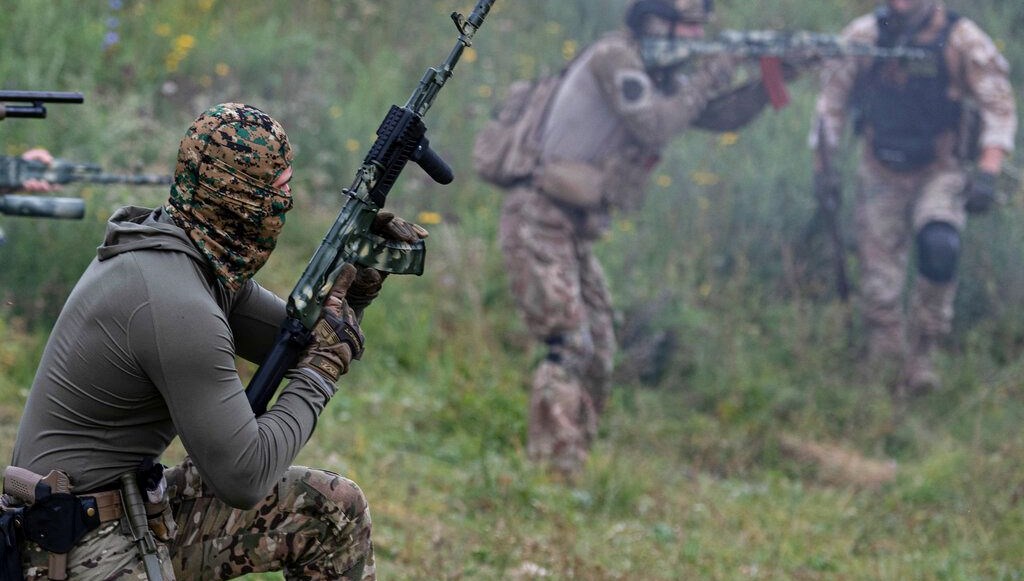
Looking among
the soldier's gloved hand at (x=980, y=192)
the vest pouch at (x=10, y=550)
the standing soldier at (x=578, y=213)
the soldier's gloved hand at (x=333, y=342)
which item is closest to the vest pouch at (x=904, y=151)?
the soldier's gloved hand at (x=980, y=192)

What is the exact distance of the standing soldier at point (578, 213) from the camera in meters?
6.25

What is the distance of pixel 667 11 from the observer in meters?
7.01

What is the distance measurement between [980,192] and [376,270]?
5842 mm

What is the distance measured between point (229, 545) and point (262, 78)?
25.6ft

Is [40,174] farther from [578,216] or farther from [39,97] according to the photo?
[578,216]

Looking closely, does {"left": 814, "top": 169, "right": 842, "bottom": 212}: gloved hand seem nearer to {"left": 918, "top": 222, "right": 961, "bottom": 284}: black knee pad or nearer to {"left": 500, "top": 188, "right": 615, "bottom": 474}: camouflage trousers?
{"left": 918, "top": 222, "right": 961, "bottom": 284}: black knee pad

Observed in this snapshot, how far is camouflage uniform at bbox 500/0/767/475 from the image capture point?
6.25 m

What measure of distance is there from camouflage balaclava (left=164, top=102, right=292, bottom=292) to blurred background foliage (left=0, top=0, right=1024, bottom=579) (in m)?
1.83

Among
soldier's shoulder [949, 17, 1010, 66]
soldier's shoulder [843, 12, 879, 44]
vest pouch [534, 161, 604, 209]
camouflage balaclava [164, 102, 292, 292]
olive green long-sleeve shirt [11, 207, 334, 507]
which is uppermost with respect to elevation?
soldier's shoulder [949, 17, 1010, 66]

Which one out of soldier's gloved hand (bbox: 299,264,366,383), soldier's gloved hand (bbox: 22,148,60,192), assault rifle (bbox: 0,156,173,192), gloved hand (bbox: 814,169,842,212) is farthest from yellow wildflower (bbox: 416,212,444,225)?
soldier's gloved hand (bbox: 299,264,366,383)

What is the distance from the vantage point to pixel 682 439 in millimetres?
7125

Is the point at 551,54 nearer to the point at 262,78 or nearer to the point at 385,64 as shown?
the point at 385,64

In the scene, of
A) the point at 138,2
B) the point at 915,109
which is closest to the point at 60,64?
the point at 138,2

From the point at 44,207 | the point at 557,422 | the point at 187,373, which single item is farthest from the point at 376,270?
the point at 557,422
